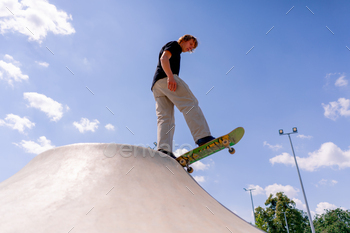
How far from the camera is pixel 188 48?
152 inches

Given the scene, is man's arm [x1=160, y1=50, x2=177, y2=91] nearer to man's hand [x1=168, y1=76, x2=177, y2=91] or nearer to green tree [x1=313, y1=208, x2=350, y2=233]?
man's hand [x1=168, y1=76, x2=177, y2=91]

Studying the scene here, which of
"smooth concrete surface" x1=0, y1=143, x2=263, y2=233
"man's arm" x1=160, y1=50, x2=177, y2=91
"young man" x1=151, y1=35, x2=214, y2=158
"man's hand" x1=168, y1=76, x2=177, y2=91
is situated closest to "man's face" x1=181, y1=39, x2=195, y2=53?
"young man" x1=151, y1=35, x2=214, y2=158

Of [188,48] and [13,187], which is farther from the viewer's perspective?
[188,48]

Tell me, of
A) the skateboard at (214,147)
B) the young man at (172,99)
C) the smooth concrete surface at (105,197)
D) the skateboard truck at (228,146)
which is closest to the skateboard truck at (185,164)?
the skateboard at (214,147)

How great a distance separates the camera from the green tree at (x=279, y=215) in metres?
40.9

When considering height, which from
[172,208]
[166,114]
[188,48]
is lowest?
[172,208]

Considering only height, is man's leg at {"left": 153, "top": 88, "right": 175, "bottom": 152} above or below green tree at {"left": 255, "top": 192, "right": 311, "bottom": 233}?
below

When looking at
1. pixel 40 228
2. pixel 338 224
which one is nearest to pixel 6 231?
pixel 40 228

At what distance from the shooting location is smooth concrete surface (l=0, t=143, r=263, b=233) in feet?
4.55

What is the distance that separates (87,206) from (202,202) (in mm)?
1006

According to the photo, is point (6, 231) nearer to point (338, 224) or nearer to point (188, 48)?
point (188, 48)

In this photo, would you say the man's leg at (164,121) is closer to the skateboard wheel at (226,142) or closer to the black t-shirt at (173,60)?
the black t-shirt at (173,60)

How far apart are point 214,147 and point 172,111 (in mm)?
965

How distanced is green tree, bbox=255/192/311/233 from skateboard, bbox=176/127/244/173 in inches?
1702
